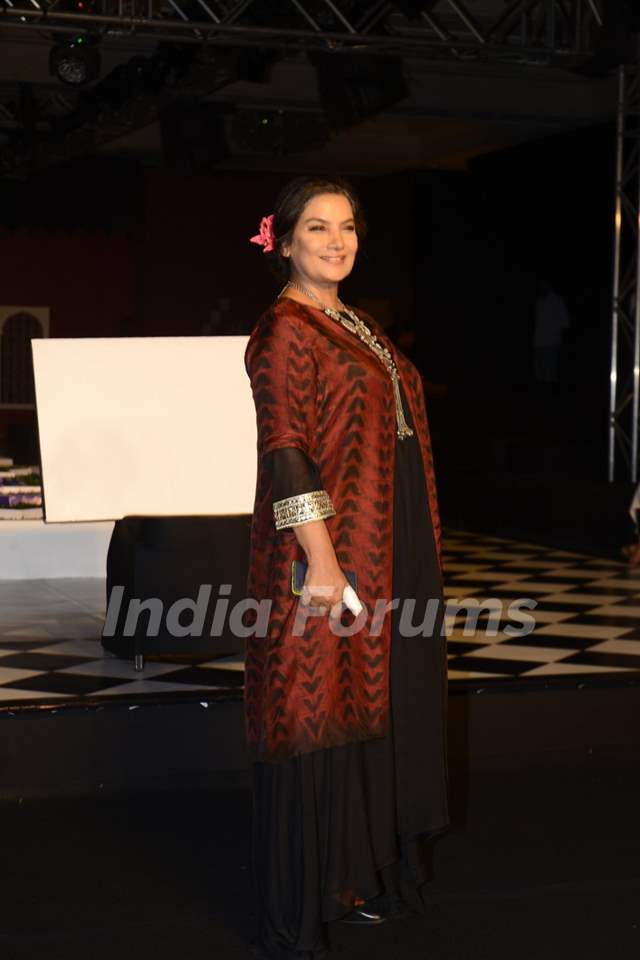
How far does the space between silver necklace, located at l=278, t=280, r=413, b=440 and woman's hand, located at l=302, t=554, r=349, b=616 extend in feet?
1.05

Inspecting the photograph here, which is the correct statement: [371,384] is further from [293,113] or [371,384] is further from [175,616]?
[293,113]

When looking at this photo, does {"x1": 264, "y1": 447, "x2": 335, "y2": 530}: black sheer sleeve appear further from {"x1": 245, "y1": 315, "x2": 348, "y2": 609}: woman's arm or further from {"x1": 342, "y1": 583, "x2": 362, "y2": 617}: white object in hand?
{"x1": 342, "y1": 583, "x2": 362, "y2": 617}: white object in hand

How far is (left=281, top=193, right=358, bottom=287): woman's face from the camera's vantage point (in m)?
2.46

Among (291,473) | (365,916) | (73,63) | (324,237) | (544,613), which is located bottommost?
(544,613)

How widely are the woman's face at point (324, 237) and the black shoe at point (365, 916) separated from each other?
1.14 metres

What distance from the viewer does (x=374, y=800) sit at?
2.49 meters

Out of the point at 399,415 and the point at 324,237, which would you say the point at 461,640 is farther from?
the point at 324,237

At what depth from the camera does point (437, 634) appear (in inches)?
99.9

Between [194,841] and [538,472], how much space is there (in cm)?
844

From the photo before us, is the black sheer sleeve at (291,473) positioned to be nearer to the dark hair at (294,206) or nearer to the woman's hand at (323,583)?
the woman's hand at (323,583)

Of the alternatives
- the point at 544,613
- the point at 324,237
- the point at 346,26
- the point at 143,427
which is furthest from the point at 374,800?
the point at 346,26

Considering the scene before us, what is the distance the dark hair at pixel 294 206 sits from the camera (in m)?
2.47

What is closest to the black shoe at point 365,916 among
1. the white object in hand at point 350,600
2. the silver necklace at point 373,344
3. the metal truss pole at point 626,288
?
the white object in hand at point 350,600

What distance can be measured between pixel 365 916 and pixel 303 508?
0.80 meters
